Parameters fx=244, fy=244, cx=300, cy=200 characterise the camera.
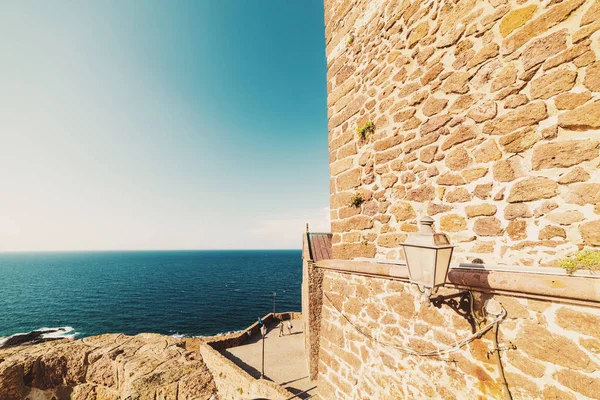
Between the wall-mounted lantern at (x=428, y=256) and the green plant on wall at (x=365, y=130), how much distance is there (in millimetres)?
1869

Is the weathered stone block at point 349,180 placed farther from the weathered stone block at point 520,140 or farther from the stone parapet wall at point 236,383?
the stone parapet wall at point 236,383

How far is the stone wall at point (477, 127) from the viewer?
1935 millimetres

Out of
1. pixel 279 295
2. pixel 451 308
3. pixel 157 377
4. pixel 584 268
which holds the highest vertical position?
pixel 584 268

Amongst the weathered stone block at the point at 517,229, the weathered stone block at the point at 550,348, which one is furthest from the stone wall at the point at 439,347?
the weathered stone block at the point at 517,229

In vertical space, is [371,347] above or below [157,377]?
above

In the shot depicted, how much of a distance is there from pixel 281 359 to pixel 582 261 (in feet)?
65.6

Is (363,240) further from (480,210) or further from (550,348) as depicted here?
(550,348)

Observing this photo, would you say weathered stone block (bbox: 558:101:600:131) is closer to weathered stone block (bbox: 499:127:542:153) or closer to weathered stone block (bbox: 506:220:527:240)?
weathered stone block (bbox: 499:127:542:153)

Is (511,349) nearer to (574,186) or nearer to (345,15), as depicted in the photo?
(574,186)

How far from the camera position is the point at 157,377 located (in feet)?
37.7

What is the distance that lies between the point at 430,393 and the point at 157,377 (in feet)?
44.5

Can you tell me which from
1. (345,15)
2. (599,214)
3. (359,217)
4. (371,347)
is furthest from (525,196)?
(345,15)

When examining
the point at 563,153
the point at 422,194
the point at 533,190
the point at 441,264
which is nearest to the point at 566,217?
the point at 533,190

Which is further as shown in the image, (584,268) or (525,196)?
(525,196)
